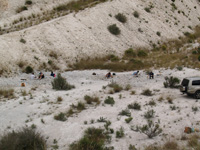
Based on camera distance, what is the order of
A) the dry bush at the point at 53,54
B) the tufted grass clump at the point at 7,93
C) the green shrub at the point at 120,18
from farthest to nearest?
1. the green shrub at the point at 120,18
2. the dry bush at the point at 53,54
3. the tufted grass clump at the point at 7,93

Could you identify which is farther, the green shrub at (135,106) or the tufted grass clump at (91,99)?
the tufted grass clump at (91,99)

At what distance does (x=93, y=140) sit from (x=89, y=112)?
4266 millimetres

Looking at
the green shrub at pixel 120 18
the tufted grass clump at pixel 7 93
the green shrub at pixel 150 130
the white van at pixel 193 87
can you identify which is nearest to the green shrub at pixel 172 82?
the white van at pixel 193 87

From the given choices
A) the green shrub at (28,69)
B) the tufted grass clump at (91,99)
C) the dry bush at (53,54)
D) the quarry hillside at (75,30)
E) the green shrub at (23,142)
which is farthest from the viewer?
the dry bush at (53,54)

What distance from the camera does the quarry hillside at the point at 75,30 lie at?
26453 millimetres

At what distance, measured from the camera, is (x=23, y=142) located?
8.70 m

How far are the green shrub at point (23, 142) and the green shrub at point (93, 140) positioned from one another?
145cm

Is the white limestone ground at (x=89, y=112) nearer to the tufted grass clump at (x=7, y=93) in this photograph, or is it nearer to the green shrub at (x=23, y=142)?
the tufted grass clump at (x=7, y=93)

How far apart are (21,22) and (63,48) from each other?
1058 centimetres

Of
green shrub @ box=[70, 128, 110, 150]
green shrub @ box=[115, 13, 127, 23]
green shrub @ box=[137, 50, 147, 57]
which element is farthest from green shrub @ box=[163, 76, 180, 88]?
green shrub @ box=[115, 13, 127, 23]

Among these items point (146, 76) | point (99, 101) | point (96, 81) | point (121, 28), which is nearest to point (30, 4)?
point (121, 28)

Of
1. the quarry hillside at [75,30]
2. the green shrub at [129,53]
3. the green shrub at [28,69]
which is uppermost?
the quarry hillside at [75,30]

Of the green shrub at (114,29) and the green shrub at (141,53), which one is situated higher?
the green shrub at (114,29)

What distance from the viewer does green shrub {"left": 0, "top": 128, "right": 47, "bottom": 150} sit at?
8172mm
